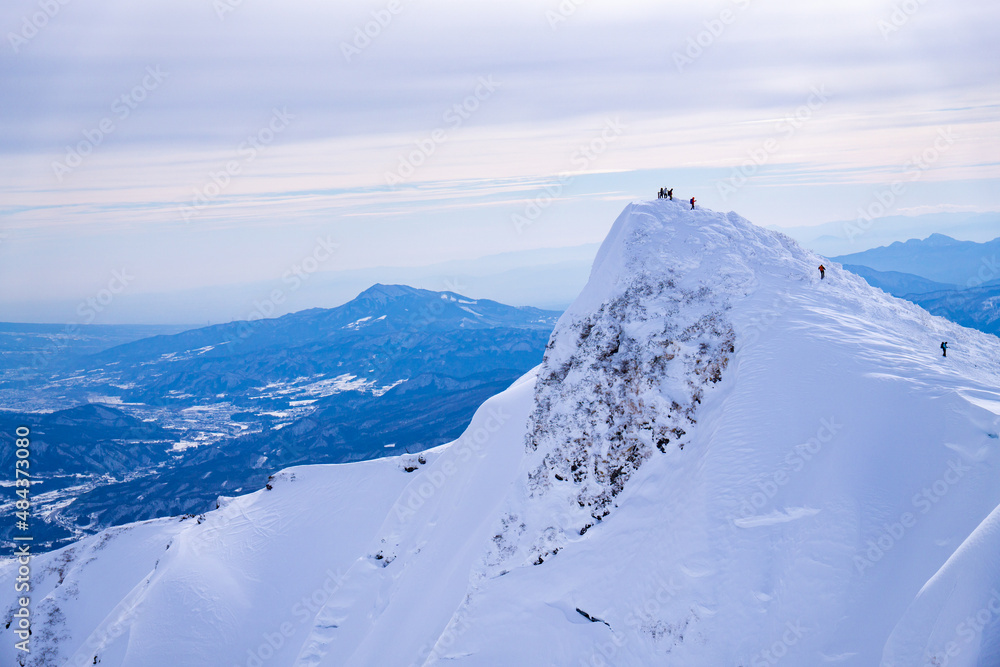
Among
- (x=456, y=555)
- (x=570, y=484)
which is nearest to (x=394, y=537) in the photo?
(x=456, y=555)

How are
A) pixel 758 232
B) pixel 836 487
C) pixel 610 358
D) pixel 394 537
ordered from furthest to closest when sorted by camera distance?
pixel 394 537 < pixel 758 232 < pixel 610 358 < pixel 836 487

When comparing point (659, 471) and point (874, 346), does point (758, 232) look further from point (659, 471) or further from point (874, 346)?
point (659, 471)

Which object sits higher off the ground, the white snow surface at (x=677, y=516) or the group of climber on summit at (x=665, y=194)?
the group of climber on summit at (x=665, y=194)

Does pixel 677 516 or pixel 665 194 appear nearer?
pixel 677 516

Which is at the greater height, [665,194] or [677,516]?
[665,194]

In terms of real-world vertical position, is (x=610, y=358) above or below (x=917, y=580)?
above

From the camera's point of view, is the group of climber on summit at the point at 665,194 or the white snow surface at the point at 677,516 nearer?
the white snow surface at the point at 677,516

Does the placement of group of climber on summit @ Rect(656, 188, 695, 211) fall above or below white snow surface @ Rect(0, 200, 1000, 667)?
above

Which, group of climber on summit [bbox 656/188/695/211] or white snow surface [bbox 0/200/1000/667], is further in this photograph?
group of climber on summit [bbox 656/188/695/211]
